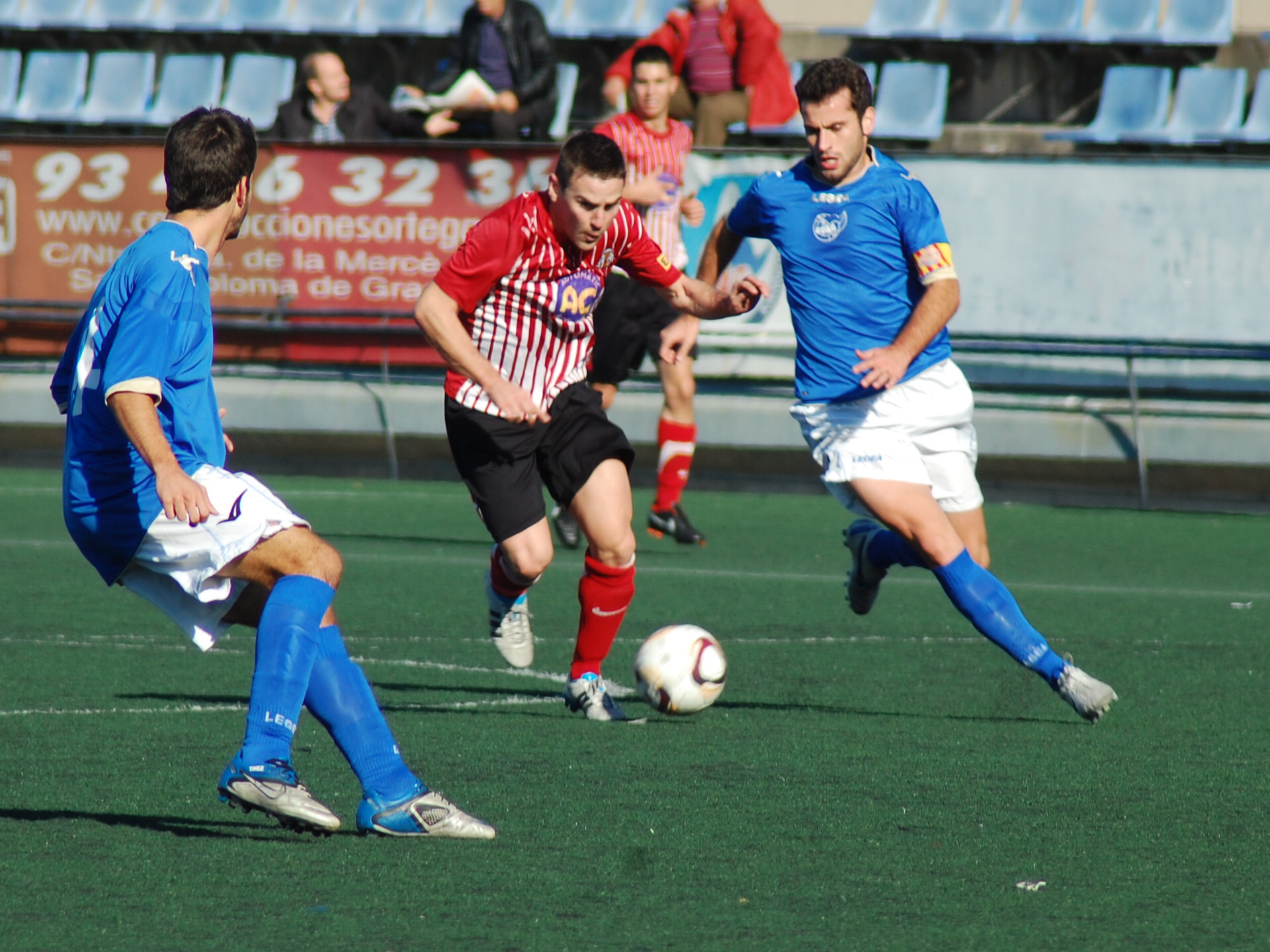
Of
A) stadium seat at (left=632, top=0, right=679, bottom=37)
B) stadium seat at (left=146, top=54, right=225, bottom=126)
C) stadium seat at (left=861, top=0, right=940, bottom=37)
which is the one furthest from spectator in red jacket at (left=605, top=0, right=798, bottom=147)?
stadium seat at (left=146, top=54, right=225, bottom=126)

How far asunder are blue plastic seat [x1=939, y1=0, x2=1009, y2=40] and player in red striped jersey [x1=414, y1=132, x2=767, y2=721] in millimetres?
11113

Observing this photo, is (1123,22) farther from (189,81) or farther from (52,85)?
(52,85)

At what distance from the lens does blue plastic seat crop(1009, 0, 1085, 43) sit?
53.2 ft

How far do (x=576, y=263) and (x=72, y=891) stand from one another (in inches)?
112

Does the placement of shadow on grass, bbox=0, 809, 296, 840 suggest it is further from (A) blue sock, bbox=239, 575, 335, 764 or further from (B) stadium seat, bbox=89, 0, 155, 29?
(B) stadium seat, bbox=89, 0, 155, 29

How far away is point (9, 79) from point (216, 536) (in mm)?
15643

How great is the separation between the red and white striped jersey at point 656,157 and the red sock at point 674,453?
1067mm

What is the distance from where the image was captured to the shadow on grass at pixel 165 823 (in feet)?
13.9

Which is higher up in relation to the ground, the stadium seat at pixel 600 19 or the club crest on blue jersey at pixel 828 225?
the stadium seat at pixel 600 19

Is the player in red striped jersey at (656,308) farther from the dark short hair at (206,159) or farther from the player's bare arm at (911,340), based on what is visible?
the dark short hair at (206,159)

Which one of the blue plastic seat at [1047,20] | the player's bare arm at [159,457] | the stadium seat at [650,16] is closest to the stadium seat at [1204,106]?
the blue plastic seat at [1047,20]

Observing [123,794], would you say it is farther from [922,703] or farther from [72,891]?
[922,703]

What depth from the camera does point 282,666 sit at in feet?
13.0

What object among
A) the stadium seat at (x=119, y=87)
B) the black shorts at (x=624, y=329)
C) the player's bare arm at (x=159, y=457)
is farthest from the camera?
the stadium seat at (x=119, y=87)
